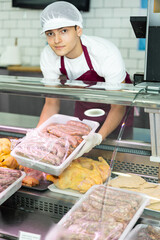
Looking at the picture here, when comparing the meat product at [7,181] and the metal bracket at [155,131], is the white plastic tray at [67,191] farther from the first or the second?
the metal bracket at [155,131]

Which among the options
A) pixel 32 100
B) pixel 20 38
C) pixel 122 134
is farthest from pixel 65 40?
pixel 20 38

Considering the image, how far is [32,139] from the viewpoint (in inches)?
59.8

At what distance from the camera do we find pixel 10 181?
1.39 metres

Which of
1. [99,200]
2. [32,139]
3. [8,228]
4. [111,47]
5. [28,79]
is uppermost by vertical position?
[111,47]

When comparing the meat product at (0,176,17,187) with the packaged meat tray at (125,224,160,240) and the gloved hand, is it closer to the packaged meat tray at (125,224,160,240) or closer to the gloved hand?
the gloved hand

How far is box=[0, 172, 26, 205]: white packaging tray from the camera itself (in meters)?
1.34

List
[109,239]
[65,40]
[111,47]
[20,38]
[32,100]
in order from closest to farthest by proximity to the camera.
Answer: [109,239] → [65,40] → [111,47] → [32,100] → [20,38]

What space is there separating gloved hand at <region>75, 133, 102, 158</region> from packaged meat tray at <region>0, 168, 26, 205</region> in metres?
0.31

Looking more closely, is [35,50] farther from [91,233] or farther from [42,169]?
[91,233]

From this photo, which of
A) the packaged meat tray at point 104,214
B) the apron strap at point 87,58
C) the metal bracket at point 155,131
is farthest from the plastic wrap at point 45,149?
the apron strap at point 87,58

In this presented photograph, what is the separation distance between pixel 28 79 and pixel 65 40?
0.45 metres

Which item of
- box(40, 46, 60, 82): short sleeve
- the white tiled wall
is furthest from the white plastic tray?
the white tiled wall

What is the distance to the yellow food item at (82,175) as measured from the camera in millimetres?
1347

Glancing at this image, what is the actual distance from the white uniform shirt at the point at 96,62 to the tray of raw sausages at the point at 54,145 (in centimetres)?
52
